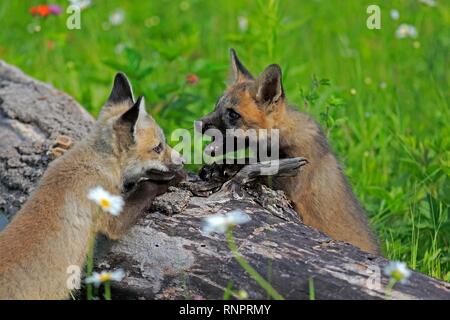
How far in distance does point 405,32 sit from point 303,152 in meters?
3.93

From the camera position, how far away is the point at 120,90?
20.8ft

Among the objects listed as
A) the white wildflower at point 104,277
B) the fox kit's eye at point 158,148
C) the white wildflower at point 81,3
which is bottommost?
the white wildflower at point 104,277

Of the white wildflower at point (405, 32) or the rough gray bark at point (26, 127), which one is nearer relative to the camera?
the rough gray bark at point (26, 127)

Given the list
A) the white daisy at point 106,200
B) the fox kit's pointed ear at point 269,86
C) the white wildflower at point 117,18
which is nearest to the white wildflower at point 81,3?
the white wildflower at point 117,18

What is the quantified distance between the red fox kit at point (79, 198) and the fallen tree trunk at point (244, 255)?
0.63ft

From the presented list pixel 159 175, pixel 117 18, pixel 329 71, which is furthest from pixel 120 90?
pixel 117 18

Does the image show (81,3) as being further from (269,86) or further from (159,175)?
(159,175)

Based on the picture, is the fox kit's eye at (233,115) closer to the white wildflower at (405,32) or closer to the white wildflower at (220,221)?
the white wildflower at (220,221)

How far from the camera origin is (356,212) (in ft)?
21.7

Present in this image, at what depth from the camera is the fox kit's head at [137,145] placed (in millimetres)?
5863

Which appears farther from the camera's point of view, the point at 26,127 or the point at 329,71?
the point at 329,71

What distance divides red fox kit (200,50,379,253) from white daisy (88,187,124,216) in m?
1.47

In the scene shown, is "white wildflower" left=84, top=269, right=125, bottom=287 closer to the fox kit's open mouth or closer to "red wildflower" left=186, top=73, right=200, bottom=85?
the fox kit's open mouth
